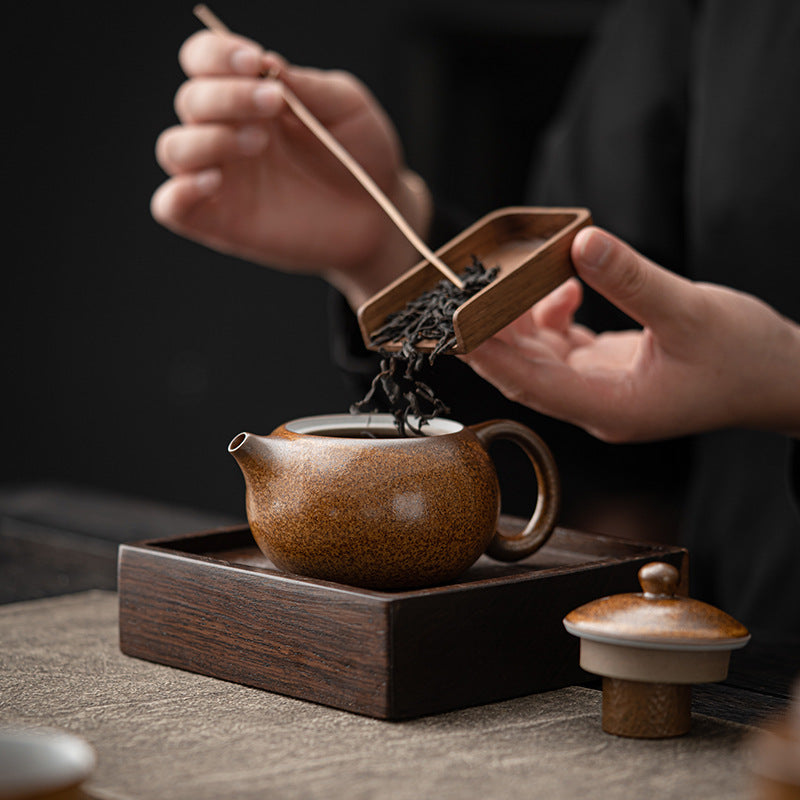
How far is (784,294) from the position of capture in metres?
1.64

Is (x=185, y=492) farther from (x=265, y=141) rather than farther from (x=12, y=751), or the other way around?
(x=12, y=751)

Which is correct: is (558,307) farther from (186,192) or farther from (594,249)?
(186,192)

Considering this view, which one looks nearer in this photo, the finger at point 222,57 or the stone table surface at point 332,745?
the stone table surface at point 332,745

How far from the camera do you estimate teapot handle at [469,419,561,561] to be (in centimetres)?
93

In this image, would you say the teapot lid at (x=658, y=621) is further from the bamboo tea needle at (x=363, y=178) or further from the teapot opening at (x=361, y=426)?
the bamboo tea needle at (x=363, y=178)

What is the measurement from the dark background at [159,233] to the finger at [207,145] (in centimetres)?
224

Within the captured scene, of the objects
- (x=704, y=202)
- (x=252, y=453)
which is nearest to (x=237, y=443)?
(x=252, y=453)

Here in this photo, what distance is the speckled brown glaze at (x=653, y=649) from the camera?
2.38 ft

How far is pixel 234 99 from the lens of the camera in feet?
4.33

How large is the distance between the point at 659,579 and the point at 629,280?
32cm

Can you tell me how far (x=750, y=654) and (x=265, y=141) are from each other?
2.68 feet

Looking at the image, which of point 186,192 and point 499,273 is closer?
point 499,273

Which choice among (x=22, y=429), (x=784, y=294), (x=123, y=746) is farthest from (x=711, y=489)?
(x=22, y=429)

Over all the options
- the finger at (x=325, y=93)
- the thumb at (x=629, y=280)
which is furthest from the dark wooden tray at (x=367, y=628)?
the finger at (x=325, y=93)
